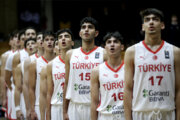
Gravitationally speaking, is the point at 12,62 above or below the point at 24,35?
below

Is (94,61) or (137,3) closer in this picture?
(94,61)

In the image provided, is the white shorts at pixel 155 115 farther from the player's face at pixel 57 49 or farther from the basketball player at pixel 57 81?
the player's face at pixel 57 49

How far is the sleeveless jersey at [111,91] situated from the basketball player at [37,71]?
2.69 metres

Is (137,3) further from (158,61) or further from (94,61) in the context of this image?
(158,61)

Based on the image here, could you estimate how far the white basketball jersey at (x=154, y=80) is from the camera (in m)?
5.23

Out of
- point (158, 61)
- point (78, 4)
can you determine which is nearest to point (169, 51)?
point (158, 61)

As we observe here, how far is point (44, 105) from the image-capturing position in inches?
319

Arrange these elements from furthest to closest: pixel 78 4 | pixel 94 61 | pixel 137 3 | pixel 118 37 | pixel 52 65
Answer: pixel 78 4 → pixel 137 3 → pixel 52 65 → pixel 94 61 → pixel 118 37

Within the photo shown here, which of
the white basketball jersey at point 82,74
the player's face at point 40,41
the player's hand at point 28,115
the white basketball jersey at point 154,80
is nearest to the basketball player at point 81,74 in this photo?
the white basketball jersey at point 82,74

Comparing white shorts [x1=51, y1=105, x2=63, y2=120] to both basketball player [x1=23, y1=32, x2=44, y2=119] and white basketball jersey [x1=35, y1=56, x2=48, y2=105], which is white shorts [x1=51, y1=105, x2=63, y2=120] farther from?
basketball player [x1=23, y1=32, x2=44, y2=119]

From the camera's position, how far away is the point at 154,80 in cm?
525

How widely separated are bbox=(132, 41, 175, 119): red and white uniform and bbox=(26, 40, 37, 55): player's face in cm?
511

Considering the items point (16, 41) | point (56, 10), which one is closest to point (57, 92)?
point (16, 41)

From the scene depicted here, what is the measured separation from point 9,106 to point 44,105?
3.45 m
